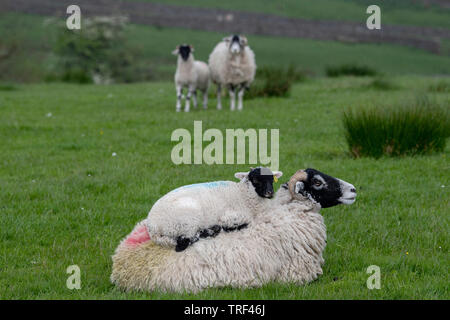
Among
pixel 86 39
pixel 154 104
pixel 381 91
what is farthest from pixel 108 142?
pixel 86 39

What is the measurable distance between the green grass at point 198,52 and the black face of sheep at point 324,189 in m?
25.4

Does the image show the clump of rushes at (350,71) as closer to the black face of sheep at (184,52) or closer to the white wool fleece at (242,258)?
the black face of sheep at (184,52)

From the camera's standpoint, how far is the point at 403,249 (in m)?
5.73

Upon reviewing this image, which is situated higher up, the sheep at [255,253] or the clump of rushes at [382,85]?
the clump of rushes at [382,85]

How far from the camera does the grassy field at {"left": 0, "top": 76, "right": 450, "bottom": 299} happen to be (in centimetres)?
496

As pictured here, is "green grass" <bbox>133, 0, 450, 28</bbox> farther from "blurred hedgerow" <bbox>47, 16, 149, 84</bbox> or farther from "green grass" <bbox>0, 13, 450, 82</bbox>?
"blurred hedgerow" <bbox>47, 16, 149, 84</bbox>

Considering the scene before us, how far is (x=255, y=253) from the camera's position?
491cm

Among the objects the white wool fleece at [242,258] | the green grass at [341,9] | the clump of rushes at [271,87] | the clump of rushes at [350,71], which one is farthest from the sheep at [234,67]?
the green grass at [341,9]

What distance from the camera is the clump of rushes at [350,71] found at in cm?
2416

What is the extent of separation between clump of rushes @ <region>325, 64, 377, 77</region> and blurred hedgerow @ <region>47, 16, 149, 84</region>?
40.9 feet

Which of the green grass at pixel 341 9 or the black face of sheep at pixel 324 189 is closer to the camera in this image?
the black face of sheep at pixel 324 189

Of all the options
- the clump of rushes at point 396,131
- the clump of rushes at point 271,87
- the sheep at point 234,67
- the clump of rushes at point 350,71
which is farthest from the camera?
the clump of rushes at point 350,71

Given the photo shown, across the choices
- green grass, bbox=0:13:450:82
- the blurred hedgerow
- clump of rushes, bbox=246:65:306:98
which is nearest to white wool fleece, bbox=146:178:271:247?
clump of rushes, bbox=246:65:306:98
